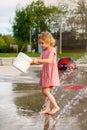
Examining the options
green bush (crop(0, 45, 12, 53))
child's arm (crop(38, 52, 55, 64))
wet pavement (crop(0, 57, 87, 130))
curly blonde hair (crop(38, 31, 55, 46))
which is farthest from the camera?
green bush (crop(0, 45, 12, 53))

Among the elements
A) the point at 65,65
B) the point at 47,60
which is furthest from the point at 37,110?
the point at 65,65

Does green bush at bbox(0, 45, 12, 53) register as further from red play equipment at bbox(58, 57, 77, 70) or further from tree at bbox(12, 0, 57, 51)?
red play equipment at bbox(58, 57, 77, 70)

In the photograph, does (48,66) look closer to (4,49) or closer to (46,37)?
(46,37)

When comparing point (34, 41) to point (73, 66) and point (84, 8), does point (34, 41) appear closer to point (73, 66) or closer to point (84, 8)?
point (84, 8)

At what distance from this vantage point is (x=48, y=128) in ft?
18.1

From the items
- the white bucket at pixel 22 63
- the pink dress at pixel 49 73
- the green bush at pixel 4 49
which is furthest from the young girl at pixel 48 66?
the green bush at pixel 4 49

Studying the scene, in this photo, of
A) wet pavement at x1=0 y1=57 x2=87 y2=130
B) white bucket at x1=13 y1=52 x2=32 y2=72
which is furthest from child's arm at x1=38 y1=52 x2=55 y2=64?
wet pavement at x1=0 y1=57 x2=87 y2=130

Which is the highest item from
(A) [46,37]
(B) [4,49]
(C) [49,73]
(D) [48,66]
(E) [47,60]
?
(A) [46,37]

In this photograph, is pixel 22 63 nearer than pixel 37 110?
Yes

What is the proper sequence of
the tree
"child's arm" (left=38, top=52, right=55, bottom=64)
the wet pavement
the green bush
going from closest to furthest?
the wet pavement, "child's arm" (left=38, top=52, right=55, bottom=64), the green bush, the tree

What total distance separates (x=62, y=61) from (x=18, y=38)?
42.0m

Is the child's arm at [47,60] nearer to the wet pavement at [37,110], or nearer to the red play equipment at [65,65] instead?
the wet pavement at [37,110]

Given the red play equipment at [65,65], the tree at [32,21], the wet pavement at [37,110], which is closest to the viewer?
the wet pavement at [37,110]

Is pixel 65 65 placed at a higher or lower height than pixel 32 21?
higher
